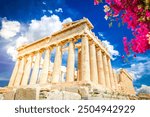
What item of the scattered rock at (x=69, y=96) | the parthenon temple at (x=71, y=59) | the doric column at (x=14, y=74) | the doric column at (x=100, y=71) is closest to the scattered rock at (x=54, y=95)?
the scattered rock at (x=69, y=96)

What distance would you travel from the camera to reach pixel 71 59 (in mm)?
24094

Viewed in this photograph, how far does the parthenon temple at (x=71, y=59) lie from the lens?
2305 cm

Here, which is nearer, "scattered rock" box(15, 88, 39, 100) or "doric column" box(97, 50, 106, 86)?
"scattered rock" box(15, 88, 39, 100)

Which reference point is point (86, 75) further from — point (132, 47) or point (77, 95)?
point (132, 47)

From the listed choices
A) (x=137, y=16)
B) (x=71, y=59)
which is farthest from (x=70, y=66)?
(x=137, y=16)

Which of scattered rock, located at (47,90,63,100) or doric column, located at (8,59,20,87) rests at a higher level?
doric column, located at (8,59,20,87)

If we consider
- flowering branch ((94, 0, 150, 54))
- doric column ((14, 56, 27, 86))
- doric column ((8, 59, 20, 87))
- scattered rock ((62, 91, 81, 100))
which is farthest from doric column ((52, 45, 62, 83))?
flowering branch ((94, 0, 150, 54))

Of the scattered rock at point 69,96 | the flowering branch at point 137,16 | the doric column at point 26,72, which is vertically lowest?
the scattered rock at point 69,96

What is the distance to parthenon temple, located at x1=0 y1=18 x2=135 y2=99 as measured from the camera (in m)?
23.0

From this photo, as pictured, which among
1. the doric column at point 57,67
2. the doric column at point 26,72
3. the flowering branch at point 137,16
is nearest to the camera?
the flowering branch at point 137,16

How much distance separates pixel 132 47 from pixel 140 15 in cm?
149

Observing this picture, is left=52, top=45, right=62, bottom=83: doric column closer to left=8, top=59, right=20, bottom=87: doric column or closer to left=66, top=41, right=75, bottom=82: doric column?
left=66, top=41, right=75, bottom=82: doric column

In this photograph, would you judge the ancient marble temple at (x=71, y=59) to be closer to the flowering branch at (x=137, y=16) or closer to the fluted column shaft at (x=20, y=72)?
the fluted column shaft at (x=20, y=72)

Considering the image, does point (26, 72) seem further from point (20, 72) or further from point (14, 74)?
point (14, 74)
